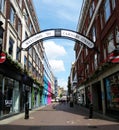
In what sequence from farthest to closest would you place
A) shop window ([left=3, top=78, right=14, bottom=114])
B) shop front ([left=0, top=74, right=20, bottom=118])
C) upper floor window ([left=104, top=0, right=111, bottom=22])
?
upper floor window ([left=104, top=0, right=111, bottom=22]), shop window ([left=3, top=78, right=14, bottom=114]), shop front ([left=0, top=74, right=20, bottom=118])

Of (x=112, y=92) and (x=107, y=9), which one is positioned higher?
(x=107, y=9)

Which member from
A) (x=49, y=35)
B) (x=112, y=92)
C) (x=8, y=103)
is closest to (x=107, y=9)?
(x=49, y=35)

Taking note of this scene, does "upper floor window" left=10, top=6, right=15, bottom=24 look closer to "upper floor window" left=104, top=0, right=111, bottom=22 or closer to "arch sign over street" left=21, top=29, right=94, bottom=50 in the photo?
"arch sign over street" left=21, top=29, right=94, bottom=50

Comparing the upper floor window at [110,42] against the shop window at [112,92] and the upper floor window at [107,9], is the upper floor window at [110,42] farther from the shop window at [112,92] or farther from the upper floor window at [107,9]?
the shop window at [112,92]

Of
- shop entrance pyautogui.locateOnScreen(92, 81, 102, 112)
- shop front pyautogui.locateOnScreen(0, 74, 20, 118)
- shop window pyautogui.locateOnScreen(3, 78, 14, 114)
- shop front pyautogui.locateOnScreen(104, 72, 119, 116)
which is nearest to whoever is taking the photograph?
shop front pyautogui.locateOnScreen(104, 72, 119, 116)

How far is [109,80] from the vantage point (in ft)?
71.9

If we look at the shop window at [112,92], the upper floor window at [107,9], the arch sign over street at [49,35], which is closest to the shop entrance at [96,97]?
the arch sign over street at [49,35]

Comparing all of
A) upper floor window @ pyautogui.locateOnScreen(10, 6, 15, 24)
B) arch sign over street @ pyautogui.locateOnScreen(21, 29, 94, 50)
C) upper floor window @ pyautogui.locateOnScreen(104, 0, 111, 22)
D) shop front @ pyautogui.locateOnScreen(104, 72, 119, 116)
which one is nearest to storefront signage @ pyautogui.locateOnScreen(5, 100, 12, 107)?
arch sign over street @ pyautogui.locateOnScreen(21, 29, 94, 50)

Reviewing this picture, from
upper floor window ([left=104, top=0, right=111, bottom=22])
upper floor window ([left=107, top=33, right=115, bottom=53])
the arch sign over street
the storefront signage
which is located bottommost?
the storefront signage

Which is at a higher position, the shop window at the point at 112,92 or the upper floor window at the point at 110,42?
the upper floor window at the point at 110,42

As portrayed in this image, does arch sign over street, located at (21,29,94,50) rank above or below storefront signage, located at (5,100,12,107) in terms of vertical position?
above

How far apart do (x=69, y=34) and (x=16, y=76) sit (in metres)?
7.52

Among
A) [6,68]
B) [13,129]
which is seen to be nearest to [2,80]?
[6,68]

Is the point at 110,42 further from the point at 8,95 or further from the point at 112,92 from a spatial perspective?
the point at 8,95
